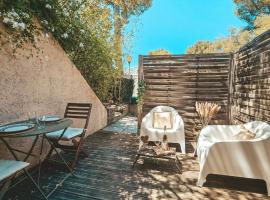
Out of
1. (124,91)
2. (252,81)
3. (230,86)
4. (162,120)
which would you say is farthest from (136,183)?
(124,91)

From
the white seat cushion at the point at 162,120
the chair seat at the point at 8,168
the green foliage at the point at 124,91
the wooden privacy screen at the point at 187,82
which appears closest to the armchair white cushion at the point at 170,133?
the white seat cushion at the point at 162,120

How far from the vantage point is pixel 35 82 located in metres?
3.15

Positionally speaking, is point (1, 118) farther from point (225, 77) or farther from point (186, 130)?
point (225, 77)

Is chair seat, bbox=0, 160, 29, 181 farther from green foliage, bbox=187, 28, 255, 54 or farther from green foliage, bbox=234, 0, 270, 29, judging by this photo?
green foliage, bbox=234, 0, 270, 29

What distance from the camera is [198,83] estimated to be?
495 centimetres

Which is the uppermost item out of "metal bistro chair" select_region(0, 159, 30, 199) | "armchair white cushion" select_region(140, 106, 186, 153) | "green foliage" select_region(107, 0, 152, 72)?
"green foliage" select_region(107, 0, 152, 72)

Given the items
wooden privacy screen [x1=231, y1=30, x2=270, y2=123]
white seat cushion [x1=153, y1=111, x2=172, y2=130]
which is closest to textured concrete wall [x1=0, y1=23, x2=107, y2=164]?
white seat cushion [x1=153, y1=111, x2=172, y2=130]

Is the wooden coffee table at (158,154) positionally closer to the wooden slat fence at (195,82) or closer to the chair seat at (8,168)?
the chair seat at (8,168)

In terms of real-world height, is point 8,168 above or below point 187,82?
below

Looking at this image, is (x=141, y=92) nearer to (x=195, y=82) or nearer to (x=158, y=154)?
(x=195, y=82)

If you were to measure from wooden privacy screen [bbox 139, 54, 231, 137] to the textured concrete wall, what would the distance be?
1.79 meters

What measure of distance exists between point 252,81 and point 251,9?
12206 mm

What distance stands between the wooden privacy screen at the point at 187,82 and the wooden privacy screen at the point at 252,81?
0.30m

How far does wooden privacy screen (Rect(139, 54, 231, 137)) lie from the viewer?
4.87 metres
